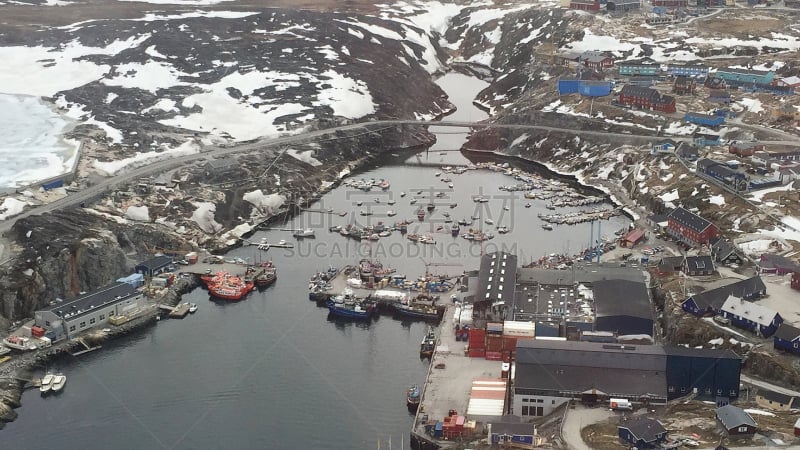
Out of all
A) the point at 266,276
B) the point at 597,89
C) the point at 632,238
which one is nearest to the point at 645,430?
the point at 632,238

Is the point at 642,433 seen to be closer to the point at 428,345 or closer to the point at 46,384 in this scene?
the point at 428,345

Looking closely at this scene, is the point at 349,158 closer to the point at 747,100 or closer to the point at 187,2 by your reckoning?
the point at 747,100

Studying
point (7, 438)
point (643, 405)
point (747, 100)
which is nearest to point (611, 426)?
point (643, 405)

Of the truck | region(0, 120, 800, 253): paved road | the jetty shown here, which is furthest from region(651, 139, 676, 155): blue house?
the jetty

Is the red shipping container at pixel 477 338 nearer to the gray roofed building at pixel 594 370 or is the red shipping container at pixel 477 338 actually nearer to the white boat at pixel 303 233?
the gray roofed building at pixel 594 370

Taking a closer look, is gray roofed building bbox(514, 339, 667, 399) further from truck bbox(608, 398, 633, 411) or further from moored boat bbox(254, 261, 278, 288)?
moored boat bbox(254, 261, 278, 288)

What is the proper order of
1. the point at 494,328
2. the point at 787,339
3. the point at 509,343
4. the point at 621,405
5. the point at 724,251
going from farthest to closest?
the point at 724,251 < the point at 494,328 < the point at 509,343 < the point at 787,339 < the point at 621,405
